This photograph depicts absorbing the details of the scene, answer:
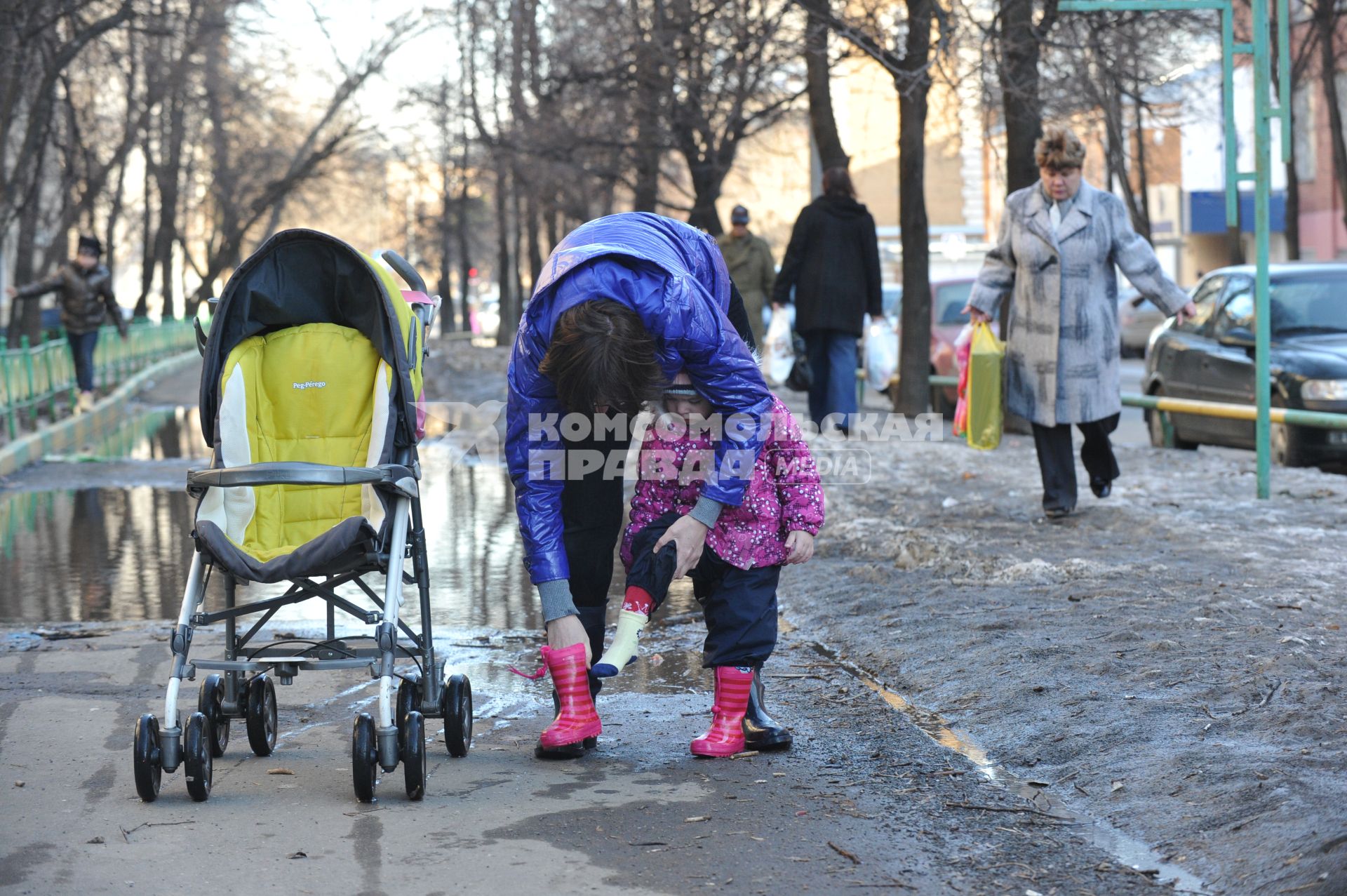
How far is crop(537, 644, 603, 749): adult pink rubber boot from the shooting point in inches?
182

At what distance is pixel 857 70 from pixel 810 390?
7.66m

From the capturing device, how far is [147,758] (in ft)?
13.7

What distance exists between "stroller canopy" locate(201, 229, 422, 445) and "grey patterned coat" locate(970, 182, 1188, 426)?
446 cm

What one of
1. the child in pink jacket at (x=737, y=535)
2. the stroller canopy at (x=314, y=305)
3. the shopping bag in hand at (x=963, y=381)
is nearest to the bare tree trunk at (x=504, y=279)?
the shopping bag in hand at (x=963, y=381)

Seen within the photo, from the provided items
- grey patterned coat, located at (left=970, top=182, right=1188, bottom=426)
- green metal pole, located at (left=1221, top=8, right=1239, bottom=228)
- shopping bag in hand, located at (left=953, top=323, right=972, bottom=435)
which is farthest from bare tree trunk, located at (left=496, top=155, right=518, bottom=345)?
grey patterned coat, located at (left=970, top=182, right=1188, bottom=426)

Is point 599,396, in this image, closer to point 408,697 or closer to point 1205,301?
point 408,697

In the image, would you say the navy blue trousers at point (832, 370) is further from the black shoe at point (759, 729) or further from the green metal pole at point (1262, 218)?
the black shoe at point (759, 729)

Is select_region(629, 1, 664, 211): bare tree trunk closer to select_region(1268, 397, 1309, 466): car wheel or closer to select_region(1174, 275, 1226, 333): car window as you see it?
select_region(1174, 275, 1226, 333): car window

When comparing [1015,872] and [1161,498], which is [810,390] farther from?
[1015,872]

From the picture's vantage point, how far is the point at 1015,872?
364 centimetres

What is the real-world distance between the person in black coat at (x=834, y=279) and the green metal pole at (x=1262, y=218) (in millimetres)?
2818

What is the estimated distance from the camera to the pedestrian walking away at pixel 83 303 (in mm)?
18656

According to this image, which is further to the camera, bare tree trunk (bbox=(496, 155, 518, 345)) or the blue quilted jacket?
bare tree trunk (bbox=(496, 155, 518, 345))

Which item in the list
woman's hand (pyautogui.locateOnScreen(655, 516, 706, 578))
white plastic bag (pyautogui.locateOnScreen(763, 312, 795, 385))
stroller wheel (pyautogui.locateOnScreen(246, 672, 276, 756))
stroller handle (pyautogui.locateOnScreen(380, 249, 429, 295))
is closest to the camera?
woman's hand (pyautogui.locateOnScreen(655, 516, 706, 578))
